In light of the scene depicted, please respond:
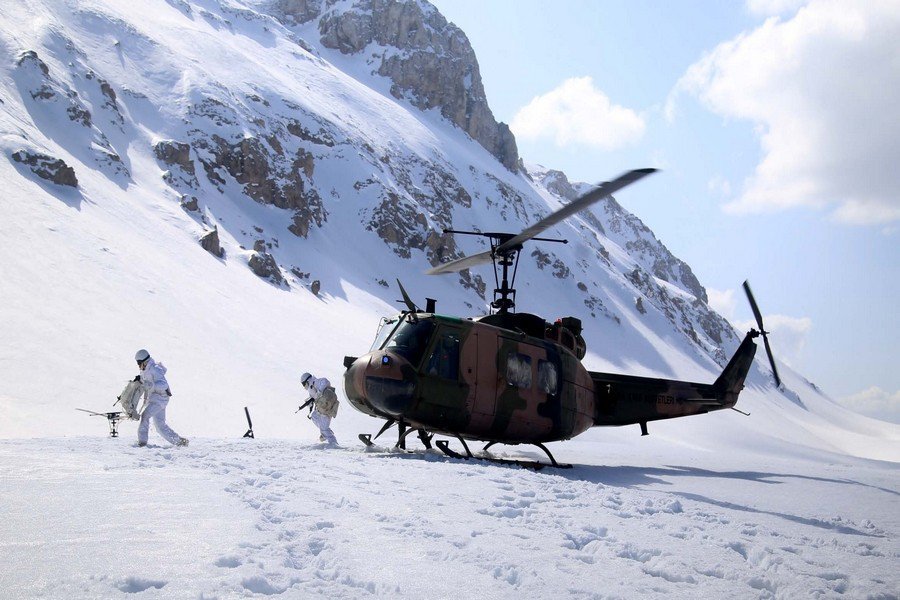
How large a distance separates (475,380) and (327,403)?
11.0ft

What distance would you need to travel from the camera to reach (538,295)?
84.5 m

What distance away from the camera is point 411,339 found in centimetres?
1062

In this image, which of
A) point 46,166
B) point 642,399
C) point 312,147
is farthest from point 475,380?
point 312,147

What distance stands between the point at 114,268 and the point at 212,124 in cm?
4001

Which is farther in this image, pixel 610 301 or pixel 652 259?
pixel 652 259

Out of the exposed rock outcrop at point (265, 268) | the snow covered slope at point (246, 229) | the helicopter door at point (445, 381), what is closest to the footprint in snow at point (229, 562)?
the helicopter door at point (445, 381)

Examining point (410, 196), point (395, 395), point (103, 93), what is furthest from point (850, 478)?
point (410, 196)

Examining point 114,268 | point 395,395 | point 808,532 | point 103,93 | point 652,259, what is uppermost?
point 652,259

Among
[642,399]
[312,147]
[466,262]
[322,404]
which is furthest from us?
[312,147]

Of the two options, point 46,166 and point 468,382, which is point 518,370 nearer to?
point 468,382

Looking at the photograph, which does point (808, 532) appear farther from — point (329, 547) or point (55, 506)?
point (55, 506)

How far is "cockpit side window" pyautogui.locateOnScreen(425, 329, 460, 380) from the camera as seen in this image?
34.3ft

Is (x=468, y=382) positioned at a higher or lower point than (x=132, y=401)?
higher

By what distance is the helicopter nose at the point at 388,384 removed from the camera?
10.1 metres
